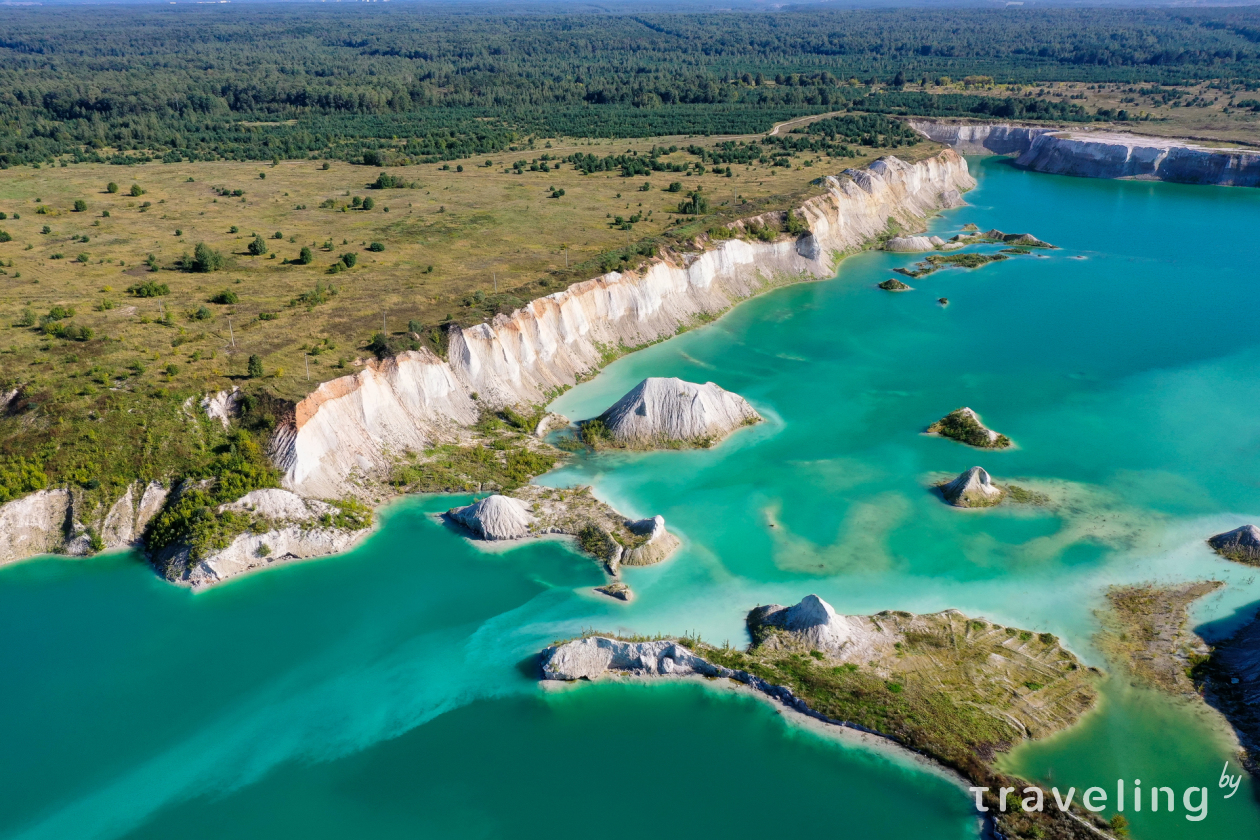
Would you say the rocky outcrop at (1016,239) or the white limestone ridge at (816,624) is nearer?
the white limestone ridge at (816,624)

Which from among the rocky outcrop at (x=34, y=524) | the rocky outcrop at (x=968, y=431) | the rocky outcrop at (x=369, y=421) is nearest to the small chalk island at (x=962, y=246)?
the rocky outcrop at (x=968, y=431)

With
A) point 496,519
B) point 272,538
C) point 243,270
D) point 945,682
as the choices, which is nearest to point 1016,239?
point 945,682

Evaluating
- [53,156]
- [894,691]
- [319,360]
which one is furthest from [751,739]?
[53,156]

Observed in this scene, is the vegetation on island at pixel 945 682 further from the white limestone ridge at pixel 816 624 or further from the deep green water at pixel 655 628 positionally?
the deep green water at pixel 655 628

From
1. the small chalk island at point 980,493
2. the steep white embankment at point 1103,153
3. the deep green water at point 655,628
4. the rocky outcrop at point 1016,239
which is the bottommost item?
the deep green water at point 655,628

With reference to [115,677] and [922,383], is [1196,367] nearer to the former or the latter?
[922,383]

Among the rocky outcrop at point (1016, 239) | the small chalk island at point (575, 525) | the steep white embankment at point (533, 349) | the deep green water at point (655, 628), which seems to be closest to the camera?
the deep green water at point (655, 628)

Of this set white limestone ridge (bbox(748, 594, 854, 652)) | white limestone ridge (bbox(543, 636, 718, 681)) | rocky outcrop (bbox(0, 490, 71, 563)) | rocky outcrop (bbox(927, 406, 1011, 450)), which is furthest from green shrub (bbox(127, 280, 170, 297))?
rocky outcrop (bbox(927, 406, 1011, 450))
